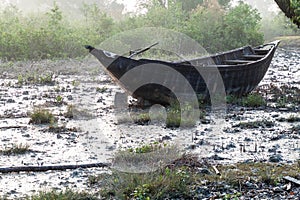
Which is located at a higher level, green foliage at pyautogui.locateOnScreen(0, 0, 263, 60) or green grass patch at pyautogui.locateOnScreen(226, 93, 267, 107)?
green foliage at pyautogui.locateOnScreen(0, 0, 263, 60)

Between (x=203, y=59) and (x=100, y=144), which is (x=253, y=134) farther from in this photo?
(x=203, y=59)

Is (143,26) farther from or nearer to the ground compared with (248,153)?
farther from the ground

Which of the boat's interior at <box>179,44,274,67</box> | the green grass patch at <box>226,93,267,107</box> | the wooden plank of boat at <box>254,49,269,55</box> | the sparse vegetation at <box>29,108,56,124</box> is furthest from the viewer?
the wooden plank of boat at <box>254,49,269,55</box>

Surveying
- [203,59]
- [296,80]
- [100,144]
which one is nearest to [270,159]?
[100,144]

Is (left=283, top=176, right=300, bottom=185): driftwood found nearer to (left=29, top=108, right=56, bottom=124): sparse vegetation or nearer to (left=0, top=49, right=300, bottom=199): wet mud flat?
(left=0, top=49, right=300, bottom=199): wet mud flat

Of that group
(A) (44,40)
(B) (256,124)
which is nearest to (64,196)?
(B) (256,124)

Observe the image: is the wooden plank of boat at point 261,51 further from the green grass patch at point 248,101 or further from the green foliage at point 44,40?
the green foliage at point 44,40

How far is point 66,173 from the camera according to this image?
667 cm

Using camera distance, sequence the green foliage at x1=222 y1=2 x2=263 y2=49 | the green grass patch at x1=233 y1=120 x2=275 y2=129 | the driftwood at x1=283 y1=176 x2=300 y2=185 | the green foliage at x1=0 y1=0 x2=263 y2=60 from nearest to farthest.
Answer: the driftwood at x1=283 y1=176 x2=300 y2=185 < the green grass patch at x1=233 y1=120 x2=275 y2=129 < the green foliage at x1=0 y1=0 x2=263 y2=60 < the green foliage at x1=222 y1=2 x2=263 y2=49

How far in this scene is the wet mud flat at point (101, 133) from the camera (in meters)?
7.12

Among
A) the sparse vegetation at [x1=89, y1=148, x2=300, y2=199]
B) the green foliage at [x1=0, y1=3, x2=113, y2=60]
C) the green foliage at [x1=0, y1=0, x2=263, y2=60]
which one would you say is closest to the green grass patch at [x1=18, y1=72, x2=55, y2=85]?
the green foliage at [x1=0, y1=3, x2=113, y2=60]

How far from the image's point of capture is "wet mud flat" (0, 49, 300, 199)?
23.4 feet

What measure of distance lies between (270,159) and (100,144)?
2869mm

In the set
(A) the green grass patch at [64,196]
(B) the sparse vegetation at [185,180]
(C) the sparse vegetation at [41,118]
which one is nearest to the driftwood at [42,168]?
(B) the sparse vegetation at [185,180]
